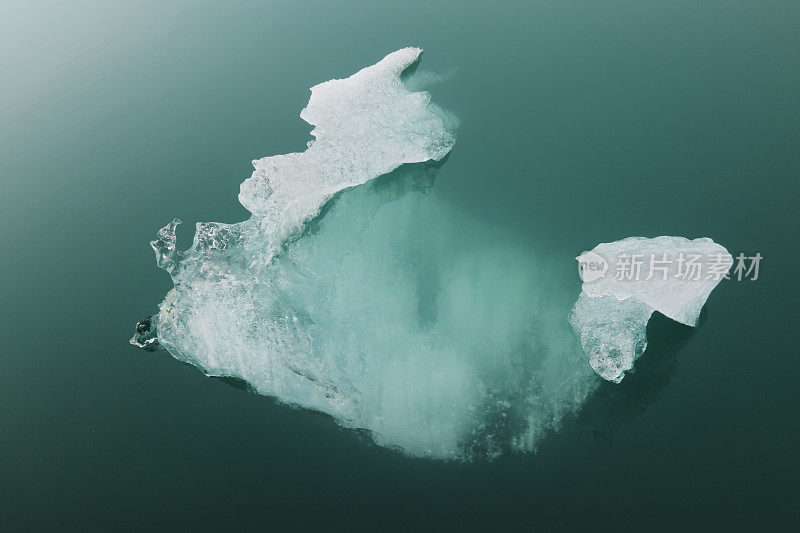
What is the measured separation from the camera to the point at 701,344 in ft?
40.3

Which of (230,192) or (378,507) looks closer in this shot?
(378,507)

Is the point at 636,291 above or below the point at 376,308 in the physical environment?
above

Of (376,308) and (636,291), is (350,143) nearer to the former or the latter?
(376,308)

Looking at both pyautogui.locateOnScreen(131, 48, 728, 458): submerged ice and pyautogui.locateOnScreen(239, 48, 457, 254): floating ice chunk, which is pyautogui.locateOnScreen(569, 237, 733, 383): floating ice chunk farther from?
pyautogui.locateOnScreen(239, 48, 457, 254): floating ice chunk

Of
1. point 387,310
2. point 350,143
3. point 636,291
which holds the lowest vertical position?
point 387,310

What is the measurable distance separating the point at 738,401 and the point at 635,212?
5625 millimetres

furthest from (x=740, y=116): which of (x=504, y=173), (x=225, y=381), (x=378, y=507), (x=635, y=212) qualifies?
(x=225, y=381)

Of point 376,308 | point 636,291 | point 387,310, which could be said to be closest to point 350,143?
point 376,308

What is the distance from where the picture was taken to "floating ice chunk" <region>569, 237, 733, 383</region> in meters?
12.2

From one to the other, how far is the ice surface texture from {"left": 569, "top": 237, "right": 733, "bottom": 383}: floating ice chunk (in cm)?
62

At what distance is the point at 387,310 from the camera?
538 inches

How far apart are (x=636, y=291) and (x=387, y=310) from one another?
5.80 meters

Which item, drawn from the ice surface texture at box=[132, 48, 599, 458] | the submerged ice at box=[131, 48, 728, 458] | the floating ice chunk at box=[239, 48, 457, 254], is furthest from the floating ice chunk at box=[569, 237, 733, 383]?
the floating ice chunk at box=[239, 48, 457, 254]

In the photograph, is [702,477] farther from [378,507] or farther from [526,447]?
[378,507]
